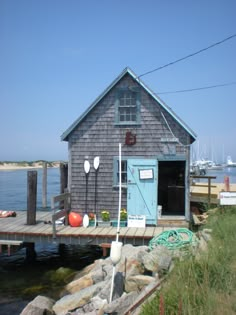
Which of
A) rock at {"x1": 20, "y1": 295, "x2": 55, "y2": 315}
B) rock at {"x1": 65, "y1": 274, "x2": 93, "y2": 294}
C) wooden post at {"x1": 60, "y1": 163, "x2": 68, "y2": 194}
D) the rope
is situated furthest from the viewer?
wooden post at {"x1": 60, "y1": 163, "x2": 68, "y2": 194}

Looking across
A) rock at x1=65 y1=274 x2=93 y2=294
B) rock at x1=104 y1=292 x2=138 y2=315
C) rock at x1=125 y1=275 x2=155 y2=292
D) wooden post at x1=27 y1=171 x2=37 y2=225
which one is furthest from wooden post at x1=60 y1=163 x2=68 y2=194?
rock at x1=104 y1=292 x2=138 y2=315

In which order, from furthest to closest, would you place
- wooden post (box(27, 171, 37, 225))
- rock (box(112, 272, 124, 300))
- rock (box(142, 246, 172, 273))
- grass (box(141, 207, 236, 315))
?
wooden post (box(27, 171, 37, 225))
rock (box(112, 272, 124, 300))
rock (box(142, 246, 172, 273))
grass (box(141, 207, 236, 315))

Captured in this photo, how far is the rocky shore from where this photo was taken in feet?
22.6

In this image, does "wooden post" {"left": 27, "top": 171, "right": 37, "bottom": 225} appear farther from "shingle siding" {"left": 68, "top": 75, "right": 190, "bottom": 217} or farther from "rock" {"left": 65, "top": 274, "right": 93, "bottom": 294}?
"rock" {"left": 65, "top": 274, "right": 93, "bottom": 294}

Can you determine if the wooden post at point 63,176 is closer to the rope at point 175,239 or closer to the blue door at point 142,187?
the blue door at point 142,187

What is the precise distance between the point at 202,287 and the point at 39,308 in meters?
3.98

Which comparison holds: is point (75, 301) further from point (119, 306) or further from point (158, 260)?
point (158, 260)

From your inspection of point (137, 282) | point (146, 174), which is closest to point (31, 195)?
point (146, 174)

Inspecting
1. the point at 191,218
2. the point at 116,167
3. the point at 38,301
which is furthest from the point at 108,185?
the point at 38,301

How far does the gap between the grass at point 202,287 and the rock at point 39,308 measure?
2987 mm

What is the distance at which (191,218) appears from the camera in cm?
1327

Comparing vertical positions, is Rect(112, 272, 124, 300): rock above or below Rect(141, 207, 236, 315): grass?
below

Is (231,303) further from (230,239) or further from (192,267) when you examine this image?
(230,239)

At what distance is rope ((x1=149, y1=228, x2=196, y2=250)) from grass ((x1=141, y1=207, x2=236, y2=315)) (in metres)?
1.78
